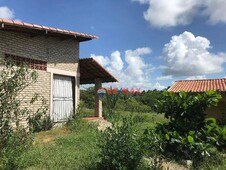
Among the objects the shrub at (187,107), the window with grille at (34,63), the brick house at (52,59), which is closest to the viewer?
the shrub at (187,107)

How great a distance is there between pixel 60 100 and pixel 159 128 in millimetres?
5246

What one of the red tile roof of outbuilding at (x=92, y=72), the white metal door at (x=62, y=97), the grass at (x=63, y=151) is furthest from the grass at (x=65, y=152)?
the red tile roof of outbuilding at (x=92, y=72)

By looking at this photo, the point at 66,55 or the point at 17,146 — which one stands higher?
the point at 66,55

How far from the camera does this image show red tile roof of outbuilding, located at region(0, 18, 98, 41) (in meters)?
9.15

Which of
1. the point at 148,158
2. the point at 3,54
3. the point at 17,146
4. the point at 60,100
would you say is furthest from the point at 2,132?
the point at 60,100

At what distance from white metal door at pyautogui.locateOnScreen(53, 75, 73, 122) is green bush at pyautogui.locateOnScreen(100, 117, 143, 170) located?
629cm

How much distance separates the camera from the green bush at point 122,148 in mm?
5797

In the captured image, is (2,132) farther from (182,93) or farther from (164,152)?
(182,93)

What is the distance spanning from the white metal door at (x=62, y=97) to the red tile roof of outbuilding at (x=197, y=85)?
9.49 m

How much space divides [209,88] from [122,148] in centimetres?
1485

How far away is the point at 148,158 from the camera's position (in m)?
7.73

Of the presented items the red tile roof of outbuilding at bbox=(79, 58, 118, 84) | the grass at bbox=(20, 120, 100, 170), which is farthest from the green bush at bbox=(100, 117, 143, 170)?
Answer: the red tile roof of outbuilding at bbox=(79, 58, 118, 84)

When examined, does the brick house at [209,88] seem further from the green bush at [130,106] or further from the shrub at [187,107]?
the shrub at [187,107]

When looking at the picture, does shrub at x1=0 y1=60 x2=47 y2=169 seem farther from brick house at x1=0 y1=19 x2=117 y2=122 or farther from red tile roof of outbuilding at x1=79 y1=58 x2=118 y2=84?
red tile roof of outbuilding at x1=79 y1=58 x2=118 y2=84
